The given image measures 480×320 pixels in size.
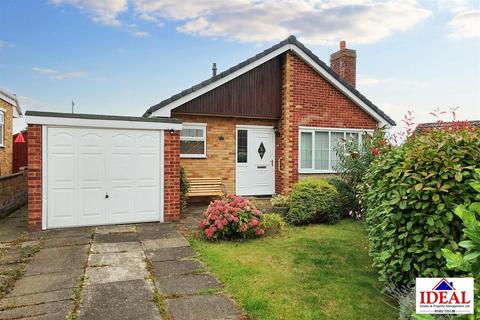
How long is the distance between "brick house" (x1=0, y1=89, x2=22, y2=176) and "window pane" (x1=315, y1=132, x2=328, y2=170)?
12612mm

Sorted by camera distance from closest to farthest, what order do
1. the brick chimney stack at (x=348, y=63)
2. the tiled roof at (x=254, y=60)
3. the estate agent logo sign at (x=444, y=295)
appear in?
the estate agent logo sign at (x=444, y=295)
the tiled roof at (x=254, y=60)
the brick chimney stack at (x=348, y=63)

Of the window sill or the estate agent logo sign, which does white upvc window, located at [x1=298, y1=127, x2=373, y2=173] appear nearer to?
the window sill

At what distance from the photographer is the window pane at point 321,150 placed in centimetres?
1232

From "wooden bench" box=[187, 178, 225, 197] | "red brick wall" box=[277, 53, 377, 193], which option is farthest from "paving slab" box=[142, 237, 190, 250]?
"red brick wall" box=[277, 53, 377, 193]

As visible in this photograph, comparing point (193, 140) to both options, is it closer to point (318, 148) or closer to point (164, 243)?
point (318, 148)

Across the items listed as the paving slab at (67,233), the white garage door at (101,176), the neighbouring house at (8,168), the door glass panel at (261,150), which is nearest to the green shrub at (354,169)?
the door glass panel at (261,150)

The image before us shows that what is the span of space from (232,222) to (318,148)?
687 centimetres

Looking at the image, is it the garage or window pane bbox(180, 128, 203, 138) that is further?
window pane bbox(180, 128, 203, 138)

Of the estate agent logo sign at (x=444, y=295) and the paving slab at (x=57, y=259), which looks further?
the paving slab at (x=57, y=259)

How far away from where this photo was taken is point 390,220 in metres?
3.71

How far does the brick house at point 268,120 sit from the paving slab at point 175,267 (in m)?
5.89

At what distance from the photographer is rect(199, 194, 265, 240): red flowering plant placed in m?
6.40

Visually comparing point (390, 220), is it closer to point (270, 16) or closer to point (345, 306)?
point (345, 306)

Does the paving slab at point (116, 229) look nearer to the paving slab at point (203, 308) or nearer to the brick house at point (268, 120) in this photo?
the brick house at point (268, 120)
